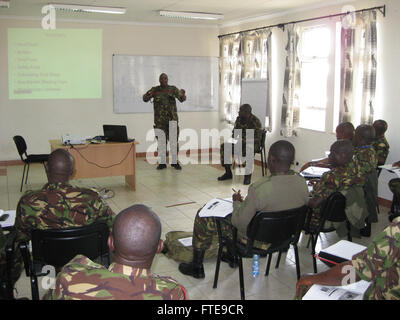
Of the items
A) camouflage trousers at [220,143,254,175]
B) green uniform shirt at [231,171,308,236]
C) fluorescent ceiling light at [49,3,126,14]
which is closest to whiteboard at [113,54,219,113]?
fluorescent ceiling light at [49,3,126,14]

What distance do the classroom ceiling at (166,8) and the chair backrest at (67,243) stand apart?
4.78m

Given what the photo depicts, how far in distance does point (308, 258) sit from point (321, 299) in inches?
94.9

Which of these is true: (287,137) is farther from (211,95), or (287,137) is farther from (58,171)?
(58,171)

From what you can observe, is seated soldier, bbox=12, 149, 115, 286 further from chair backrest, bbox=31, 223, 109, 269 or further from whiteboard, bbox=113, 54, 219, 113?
A: whiteboard, bbox=113, 54, 219, 113

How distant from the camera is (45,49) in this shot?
818 centimetres

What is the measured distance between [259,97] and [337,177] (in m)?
4.51

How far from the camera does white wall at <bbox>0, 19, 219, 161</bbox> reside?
8.16m

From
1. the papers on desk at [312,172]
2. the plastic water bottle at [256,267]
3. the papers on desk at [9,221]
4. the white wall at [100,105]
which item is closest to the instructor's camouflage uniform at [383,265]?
the plastic water bottle at [256,267]

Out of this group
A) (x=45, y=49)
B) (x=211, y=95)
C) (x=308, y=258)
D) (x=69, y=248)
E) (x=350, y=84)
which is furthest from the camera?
(x=211, y=95)

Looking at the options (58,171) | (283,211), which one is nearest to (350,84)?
(283,211)

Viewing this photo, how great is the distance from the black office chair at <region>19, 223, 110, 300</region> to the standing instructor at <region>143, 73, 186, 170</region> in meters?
5.26

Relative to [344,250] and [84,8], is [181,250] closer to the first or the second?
[344,250]

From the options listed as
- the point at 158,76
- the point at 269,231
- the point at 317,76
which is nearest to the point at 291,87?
the point at 317,76

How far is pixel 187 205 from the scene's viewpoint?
567cm
